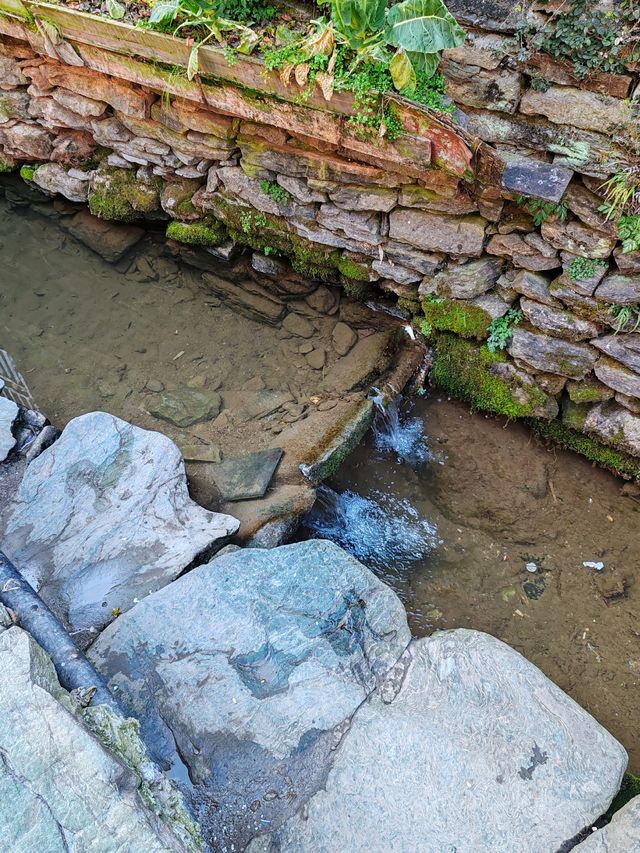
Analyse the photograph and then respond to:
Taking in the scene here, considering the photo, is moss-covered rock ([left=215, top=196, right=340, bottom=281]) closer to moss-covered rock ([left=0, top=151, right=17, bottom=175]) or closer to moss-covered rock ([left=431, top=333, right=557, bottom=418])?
moss-covered rock ([left=431, top=333, right=557, bottom=418])

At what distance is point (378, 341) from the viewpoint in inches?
229

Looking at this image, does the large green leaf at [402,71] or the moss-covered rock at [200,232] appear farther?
the moss-covered rock at [200,232]

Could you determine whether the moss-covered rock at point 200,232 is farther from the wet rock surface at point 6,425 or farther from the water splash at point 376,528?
the water splash at point 376,528

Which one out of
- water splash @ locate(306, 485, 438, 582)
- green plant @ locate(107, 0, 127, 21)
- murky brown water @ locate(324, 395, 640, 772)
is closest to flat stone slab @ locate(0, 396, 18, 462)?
water splash @ locate(306, 485, 438, 582)

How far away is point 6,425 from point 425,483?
3.35 m

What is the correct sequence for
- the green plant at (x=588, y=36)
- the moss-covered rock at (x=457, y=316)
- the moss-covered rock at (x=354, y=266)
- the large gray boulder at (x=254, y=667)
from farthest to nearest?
the moss-covered rock at (x=354, y=266), the moss-covered rock at (x=457, y=316), the green plant at (x=588, y=36), the large gray boulder at (x=254, y=667)

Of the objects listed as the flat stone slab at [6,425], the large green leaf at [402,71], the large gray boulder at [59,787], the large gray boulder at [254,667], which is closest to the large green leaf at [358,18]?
the large green leaf at [402,71]

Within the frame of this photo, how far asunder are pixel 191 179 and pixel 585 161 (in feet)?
12.5

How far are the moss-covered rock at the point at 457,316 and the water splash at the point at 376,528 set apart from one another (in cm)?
156

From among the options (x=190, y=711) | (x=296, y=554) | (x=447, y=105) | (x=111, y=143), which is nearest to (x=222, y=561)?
(x=296, y=554)

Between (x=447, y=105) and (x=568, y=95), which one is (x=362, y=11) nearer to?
(x=447, y=105)

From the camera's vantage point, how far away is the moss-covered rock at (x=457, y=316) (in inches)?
202

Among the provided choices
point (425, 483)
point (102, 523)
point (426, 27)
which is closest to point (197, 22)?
point (426, 27)

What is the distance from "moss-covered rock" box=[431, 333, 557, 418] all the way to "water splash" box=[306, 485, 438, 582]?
1.20 m
